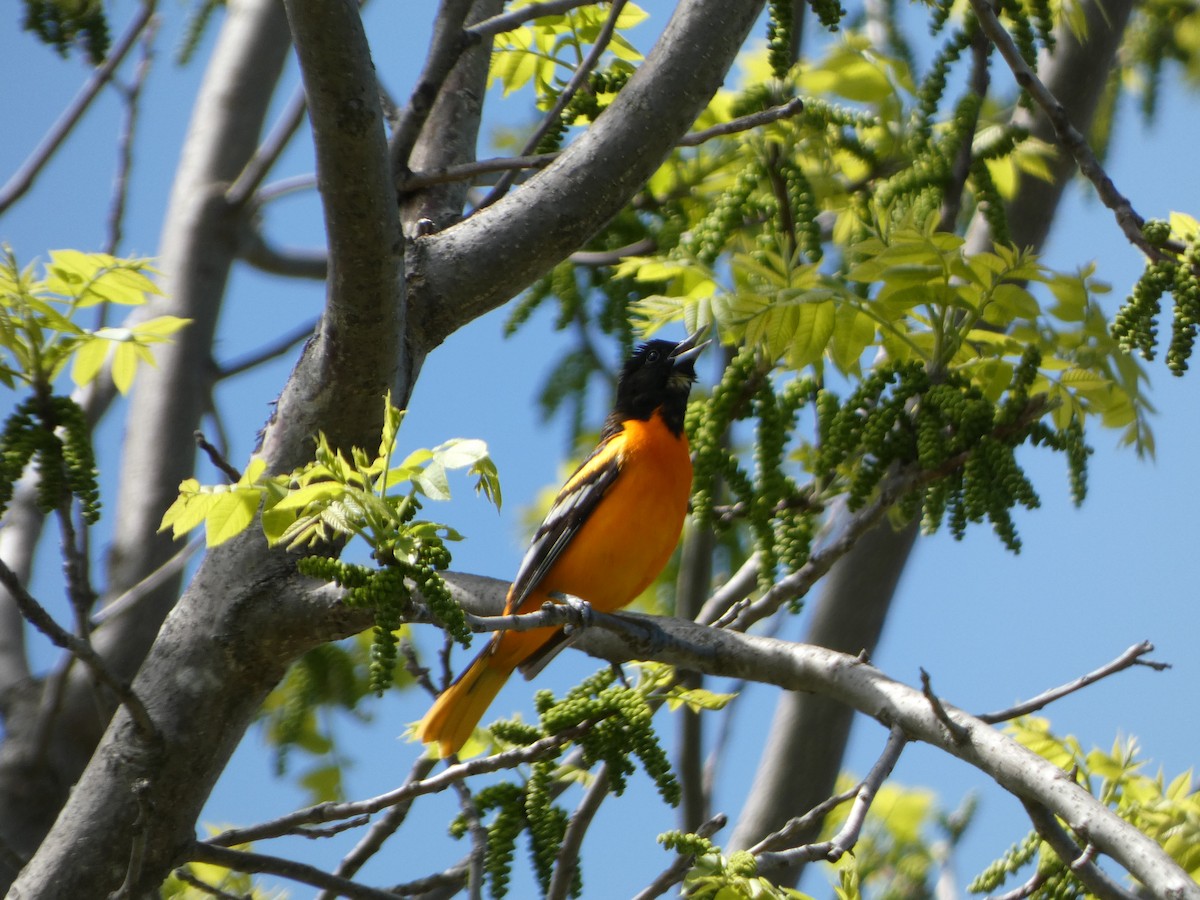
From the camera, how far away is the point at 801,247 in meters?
4.00

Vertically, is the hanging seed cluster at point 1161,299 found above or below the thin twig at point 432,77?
below

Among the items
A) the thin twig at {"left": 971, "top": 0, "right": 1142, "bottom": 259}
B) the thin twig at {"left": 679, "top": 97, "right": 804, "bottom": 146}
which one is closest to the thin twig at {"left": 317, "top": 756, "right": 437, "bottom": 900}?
the thin twig at {"left": 679, "top": 97, "right": 804, "bottom": 146}

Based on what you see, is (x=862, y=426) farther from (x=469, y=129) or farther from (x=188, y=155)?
(x=188, y=155)

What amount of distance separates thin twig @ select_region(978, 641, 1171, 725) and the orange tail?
5.47 feet

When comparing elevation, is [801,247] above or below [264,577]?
above

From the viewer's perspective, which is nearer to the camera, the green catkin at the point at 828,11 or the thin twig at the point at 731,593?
the green catkin at the point at 828,11

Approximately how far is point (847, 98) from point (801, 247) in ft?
2.82

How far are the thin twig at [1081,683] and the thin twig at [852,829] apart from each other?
354 millimetres

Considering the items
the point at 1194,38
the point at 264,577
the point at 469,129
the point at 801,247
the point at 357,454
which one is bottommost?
the point at 357,454

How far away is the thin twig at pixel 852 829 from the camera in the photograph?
2738mm

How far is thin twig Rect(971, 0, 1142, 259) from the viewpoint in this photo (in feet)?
11.1

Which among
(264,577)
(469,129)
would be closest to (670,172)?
(469,129)

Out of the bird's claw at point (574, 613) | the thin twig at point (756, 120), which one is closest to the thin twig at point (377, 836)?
the bird's claw at point (574, 613)

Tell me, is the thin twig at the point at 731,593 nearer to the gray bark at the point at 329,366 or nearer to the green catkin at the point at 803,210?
the green catkin at the point at 803,210
